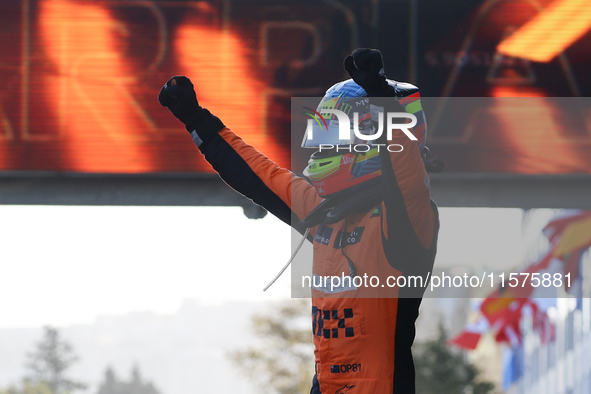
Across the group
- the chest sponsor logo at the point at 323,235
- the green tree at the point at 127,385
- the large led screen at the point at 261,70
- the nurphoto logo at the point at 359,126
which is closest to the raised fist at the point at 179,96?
the nurphoto logo at the point at 359,126

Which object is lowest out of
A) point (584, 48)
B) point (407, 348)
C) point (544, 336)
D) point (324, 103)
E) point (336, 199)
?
point (544, 336)

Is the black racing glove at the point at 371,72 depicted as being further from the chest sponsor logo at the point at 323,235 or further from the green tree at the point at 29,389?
the green tree at the point at 29,389

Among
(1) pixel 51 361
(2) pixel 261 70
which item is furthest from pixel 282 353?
(2) pixel 261 70

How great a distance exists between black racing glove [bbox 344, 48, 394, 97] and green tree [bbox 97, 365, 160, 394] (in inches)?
539

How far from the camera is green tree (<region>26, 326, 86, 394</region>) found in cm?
1197

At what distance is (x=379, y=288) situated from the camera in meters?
1.40

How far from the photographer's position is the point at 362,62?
47.3 inches

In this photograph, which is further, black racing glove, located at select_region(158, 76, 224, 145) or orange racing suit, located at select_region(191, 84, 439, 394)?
black racing glove, located at select_region(158, 76, 224, 145)

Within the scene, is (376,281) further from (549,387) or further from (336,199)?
(549,387)

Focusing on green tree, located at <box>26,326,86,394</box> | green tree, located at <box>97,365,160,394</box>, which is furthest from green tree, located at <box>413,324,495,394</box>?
green tree, located at <box>97,365,160,394</box>

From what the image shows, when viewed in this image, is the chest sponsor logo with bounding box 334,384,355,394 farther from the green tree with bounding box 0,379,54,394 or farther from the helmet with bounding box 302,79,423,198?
the green tree with bounding box 0,379,54,394

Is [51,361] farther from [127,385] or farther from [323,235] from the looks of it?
[323,235]

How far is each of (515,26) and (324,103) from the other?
2.29 meters

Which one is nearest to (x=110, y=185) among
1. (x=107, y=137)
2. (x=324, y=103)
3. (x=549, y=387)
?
(x=107, y=137)
